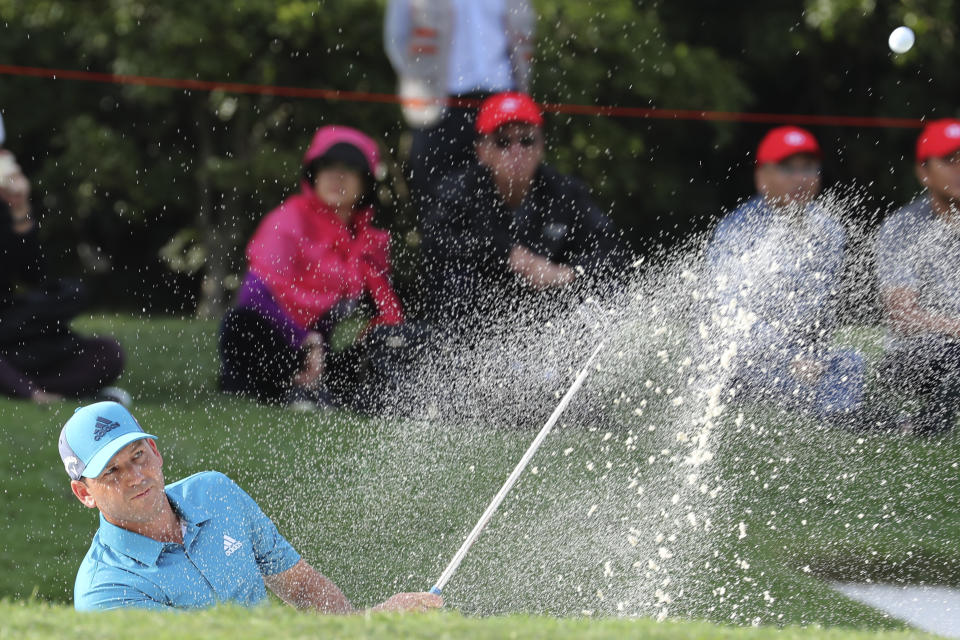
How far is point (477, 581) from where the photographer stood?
16.6 feet

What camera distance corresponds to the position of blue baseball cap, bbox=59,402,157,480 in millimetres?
3852

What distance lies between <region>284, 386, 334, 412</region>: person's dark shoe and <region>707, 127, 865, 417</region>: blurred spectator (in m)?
1.84

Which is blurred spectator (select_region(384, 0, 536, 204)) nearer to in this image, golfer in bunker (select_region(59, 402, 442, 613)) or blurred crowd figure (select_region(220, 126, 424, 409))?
blurred crowd figure (select_region(220, 126, 424, 409))

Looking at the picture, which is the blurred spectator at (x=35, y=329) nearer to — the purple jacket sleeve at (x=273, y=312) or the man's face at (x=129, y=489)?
the purple jacket sleeve at (x=273, y=312)

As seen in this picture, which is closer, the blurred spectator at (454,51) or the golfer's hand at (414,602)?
the golfer's hand at (414,602)

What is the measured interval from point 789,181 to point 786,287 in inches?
21.1

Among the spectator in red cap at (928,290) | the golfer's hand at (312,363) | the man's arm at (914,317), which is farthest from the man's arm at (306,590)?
the man's arm at (914,317)

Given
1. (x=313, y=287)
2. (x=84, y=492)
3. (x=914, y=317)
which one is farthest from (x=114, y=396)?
(x=914, y=317)

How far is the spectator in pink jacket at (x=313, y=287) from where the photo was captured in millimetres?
6828

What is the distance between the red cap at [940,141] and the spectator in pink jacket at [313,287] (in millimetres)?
2623

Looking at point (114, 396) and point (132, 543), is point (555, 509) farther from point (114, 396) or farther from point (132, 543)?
point (114, 396)

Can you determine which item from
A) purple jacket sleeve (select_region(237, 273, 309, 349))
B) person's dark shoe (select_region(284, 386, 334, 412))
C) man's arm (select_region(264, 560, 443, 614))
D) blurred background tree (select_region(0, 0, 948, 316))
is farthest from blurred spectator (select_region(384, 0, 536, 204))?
blurred background tree (select_region(0, 0, 948, 316))

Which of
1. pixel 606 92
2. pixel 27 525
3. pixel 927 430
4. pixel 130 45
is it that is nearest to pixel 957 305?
pixel 927 430

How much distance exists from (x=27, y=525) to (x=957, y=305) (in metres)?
4.20
